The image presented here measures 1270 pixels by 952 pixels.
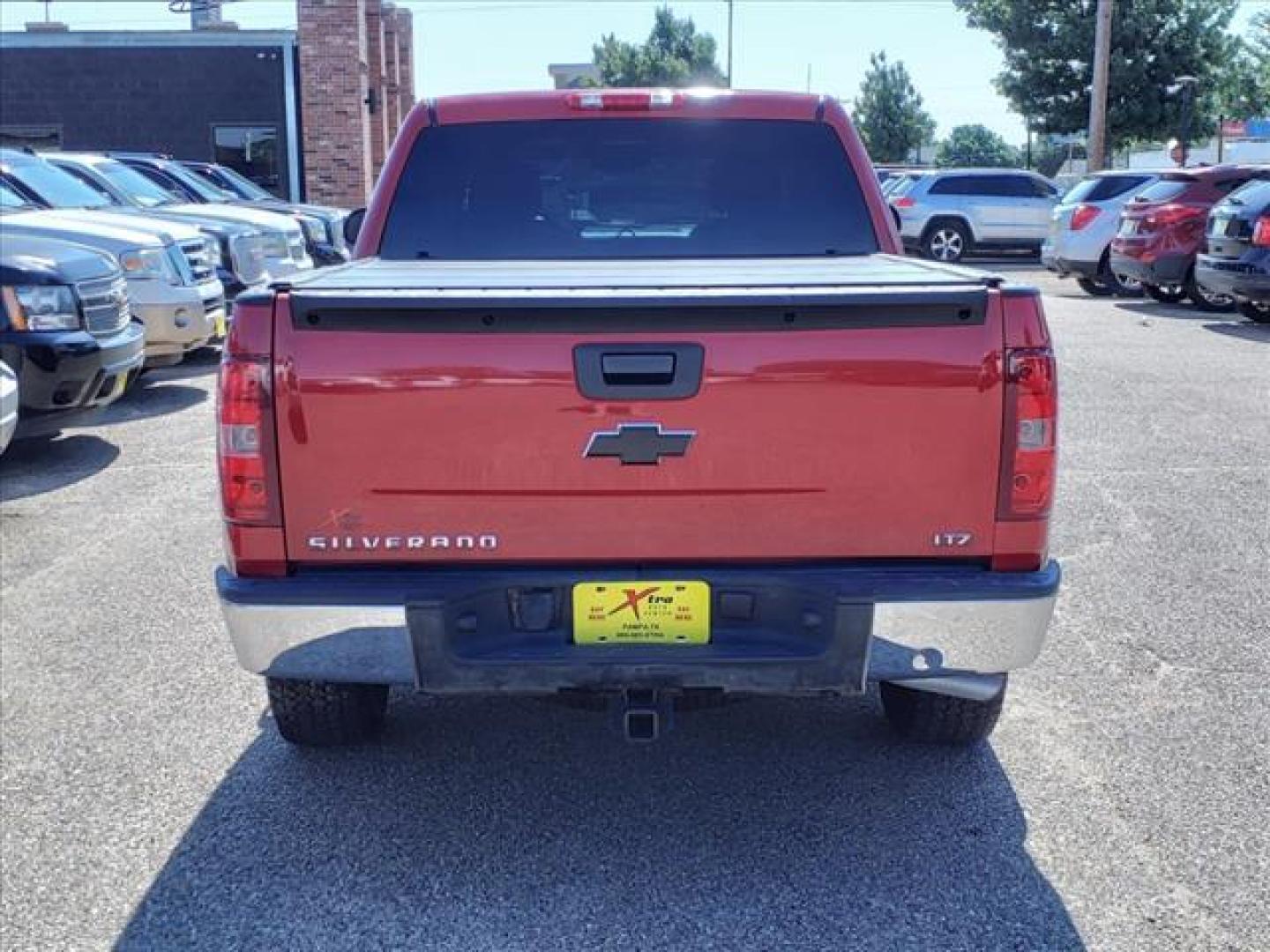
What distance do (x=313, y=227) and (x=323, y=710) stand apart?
13236 mm

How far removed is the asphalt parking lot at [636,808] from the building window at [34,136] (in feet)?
81.4

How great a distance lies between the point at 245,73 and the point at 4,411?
75.4ft

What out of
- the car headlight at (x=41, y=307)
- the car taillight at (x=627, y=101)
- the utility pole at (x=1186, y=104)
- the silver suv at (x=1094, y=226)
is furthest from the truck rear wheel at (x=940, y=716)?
the utility pole at (x=1186, y=104)

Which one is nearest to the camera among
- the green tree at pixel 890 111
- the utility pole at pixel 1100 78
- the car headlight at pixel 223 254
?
the car headlight at pixel 223 254

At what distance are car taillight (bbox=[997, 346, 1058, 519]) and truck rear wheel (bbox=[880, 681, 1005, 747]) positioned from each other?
890 mm

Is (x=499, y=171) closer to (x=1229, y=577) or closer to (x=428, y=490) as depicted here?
(x=428, y=490)

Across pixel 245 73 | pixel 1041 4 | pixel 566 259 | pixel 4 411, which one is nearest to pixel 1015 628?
pixel 566 259

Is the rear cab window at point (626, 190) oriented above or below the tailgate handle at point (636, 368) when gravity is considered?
above

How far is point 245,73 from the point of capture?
92.0ft

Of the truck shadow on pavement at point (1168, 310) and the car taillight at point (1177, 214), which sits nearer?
the car taillight at point (1177, 214)

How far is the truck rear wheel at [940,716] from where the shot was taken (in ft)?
13.7

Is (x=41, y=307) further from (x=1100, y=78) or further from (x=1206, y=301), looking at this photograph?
(x=1100, y=78)

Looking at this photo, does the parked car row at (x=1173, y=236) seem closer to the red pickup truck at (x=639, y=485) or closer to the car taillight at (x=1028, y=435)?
the car taillight at (x=1028, y=435)

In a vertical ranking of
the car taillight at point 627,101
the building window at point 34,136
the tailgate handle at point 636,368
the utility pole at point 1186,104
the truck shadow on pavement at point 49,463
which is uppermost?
the utility pole at point 1186,104
